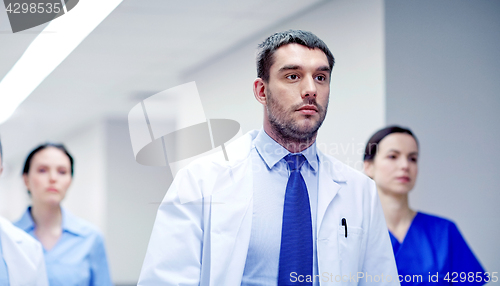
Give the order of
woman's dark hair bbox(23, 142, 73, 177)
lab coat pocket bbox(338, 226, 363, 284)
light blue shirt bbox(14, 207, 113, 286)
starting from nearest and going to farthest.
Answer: lab coat pocket bbox(338, 226, 363, 284)
light blue shirt bbox(14, 207, 113, 286)
woman's dark hair bbox(23, 142, 73, 177)

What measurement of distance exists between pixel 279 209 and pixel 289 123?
241 mm

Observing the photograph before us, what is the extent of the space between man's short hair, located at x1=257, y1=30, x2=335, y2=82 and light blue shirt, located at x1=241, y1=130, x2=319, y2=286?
0.19 m

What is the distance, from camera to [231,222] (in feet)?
3.72

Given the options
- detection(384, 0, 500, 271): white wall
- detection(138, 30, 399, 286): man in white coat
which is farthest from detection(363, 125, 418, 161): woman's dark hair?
detection(138, 30, 399, 286): man in white coat

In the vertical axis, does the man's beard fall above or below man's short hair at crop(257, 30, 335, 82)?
below

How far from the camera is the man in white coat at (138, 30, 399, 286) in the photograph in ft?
3.57

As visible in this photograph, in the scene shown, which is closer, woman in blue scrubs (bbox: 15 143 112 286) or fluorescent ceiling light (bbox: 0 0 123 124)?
woman in blue scrubs (bbox: 15 143 112 286)

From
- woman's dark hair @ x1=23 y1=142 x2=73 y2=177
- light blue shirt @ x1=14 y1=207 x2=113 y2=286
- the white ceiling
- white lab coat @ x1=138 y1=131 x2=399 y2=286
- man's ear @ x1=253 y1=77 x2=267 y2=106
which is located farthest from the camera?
the white ceiling

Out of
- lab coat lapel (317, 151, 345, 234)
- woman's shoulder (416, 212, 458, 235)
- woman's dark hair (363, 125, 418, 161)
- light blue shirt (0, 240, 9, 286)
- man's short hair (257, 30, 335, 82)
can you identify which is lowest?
light blue shirt (0, 240, 9, 286)

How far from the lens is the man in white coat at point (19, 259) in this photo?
1.37m

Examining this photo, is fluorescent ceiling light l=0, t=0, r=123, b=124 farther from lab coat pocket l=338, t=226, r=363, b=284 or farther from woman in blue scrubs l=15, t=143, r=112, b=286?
lab coat pocket l=338, t=226, r=363, b=284

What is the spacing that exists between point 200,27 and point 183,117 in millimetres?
406

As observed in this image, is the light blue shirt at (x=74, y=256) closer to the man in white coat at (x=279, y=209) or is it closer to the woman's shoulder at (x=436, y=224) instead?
the man in white coat at (x=279, y=209)

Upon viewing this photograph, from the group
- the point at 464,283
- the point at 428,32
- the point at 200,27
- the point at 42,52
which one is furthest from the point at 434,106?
the point at 42,52
